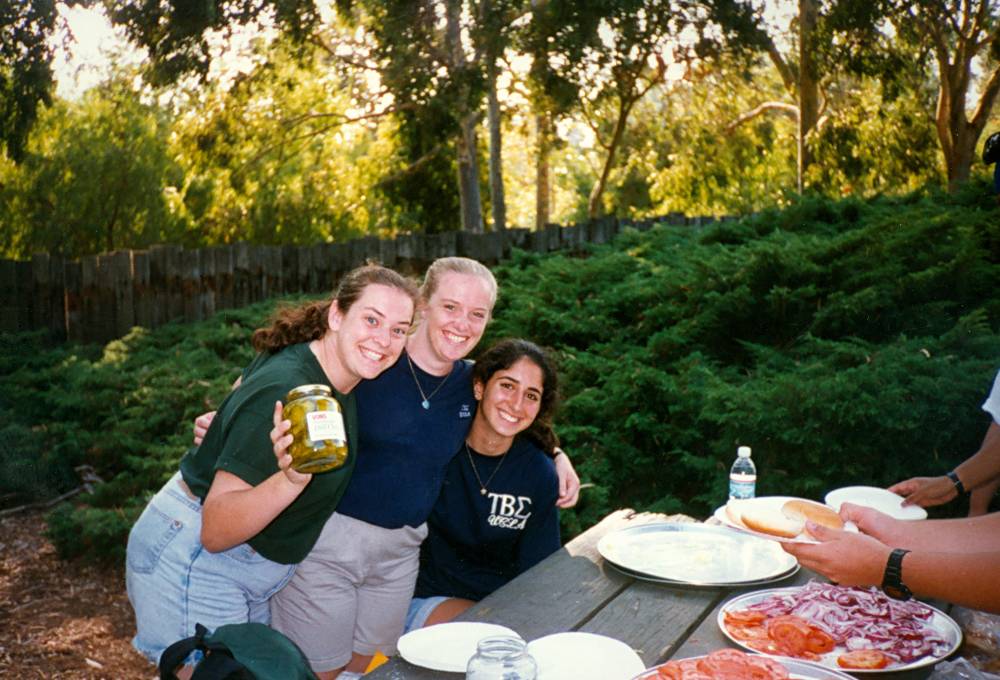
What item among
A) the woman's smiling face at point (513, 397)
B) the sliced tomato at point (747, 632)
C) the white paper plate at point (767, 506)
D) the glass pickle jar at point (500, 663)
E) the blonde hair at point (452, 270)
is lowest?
the sliced tomato at point (747, 632)

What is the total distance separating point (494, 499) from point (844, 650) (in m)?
1.49

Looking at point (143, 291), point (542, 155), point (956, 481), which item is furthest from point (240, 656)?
point (542, 155)

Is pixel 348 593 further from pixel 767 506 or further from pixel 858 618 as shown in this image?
pixel 858 618

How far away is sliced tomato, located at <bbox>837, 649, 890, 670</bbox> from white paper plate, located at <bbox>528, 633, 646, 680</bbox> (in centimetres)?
45

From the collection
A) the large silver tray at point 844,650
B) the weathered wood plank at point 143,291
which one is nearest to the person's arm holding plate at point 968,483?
the large silver tray at point 844,650

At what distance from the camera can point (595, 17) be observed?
1131cm

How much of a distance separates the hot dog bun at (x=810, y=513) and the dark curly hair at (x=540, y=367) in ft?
3.13

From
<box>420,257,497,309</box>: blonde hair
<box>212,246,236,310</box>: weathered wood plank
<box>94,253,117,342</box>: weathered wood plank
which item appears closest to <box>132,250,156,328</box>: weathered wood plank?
<box>94,253,117,342</box>: weathered wood plank

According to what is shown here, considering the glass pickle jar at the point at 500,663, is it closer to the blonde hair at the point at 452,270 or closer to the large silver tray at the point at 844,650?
the large silver tray at the point at 844,650

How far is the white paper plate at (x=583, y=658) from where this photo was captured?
2.05 meters

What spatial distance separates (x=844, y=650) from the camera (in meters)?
2.18

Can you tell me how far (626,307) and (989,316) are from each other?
2.37 meters

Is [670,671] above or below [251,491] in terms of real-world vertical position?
below

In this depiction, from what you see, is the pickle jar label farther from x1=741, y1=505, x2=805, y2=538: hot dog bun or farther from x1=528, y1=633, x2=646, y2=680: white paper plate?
x1=741, y1=505, x2=805, y2=538: hot dog bun
